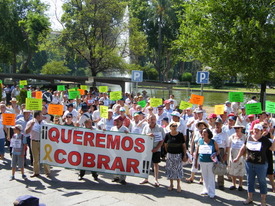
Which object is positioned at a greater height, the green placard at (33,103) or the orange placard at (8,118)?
the green placard at (33,103)

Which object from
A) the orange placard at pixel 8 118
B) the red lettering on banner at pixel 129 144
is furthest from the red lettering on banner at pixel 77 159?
the orange placard at pixel 8 118

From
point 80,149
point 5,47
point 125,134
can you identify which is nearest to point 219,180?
point 125,134

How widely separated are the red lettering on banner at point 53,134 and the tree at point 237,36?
10940 millimetres

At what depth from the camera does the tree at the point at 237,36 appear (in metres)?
16.4

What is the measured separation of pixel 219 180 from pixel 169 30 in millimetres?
46320

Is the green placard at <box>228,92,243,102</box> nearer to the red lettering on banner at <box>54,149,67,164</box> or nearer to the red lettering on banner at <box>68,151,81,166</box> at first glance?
the red lettering on banner at <box>68,151,81,166</box>

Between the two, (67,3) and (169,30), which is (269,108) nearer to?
(67,3)

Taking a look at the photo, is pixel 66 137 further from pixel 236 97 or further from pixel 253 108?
pixel 236 97

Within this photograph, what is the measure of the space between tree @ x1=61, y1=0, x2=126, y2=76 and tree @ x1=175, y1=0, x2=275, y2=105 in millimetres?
13237

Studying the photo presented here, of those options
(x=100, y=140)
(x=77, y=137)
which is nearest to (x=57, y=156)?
(x=77, y=137)

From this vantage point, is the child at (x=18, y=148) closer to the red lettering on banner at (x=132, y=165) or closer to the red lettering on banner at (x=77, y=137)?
the red lettering on banner at (x=77, y=137)

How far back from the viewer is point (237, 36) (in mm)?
16812

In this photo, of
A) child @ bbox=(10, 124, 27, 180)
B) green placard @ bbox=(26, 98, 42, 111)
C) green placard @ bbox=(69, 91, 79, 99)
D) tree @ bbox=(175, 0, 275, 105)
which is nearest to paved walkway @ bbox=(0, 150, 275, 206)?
child @ bbox=(10, 124, 27, 180)

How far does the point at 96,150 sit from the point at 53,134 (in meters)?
1.19
